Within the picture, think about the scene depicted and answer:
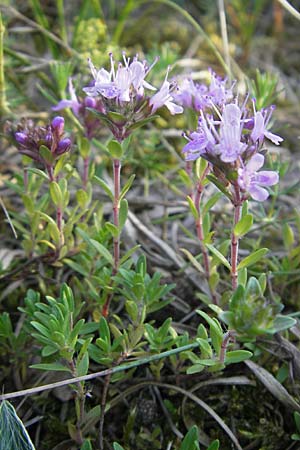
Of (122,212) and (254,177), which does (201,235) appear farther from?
(254,177)

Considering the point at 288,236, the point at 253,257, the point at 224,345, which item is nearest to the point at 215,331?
the point at 224,345

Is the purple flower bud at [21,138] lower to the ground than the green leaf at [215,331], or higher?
higher

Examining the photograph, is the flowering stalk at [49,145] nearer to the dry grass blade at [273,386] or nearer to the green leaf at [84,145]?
the green leaf at [84,145]

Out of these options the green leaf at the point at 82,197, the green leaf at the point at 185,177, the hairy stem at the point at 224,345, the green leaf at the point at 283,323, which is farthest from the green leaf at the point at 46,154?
the green leaf at the point at 283,323

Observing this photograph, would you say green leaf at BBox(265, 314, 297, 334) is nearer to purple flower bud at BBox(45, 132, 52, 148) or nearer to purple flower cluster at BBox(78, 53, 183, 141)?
purple flower cluster at BBox(78, 53, 183, 141)

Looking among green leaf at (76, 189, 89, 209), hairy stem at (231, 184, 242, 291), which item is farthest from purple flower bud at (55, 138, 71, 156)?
hairy stem at (231, 184, 242, 291)

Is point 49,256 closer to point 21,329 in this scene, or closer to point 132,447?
point 21,329

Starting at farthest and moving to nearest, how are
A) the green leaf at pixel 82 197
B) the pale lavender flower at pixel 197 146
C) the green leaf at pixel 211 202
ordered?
1. the green leaf at pixel 82 197
2. the green leaf at pixel 211 202
3. the pale lavender flower at pixel 197 146
